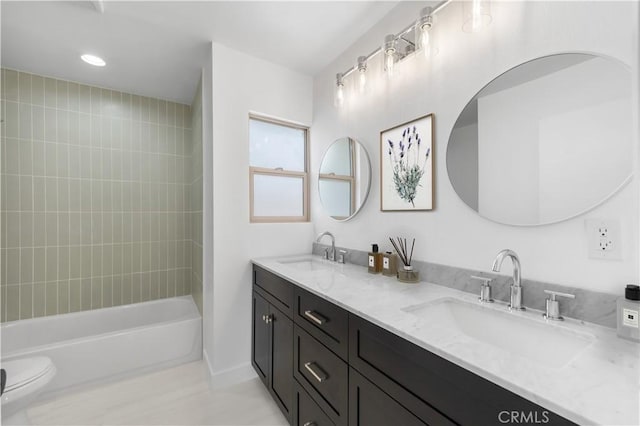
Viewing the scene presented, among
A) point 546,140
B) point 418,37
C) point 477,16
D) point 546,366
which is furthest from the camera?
point 418,37

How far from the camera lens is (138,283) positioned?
9.17ft

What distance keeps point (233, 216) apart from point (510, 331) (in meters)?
1.82

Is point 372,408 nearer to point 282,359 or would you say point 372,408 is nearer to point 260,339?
point 282,359

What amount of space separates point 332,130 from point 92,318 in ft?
9.60

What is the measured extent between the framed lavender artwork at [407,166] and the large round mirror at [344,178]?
0.17 m

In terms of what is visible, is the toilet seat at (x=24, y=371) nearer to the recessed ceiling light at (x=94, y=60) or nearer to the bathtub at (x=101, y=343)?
the bathtub at (x=101, y=343)

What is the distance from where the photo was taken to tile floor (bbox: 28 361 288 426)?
64.7 inches

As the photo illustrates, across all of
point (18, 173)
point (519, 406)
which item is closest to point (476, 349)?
point (519, 406)

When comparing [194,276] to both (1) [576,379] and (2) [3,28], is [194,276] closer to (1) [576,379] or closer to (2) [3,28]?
(2) [3,28]

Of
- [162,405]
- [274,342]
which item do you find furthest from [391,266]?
[162,405]

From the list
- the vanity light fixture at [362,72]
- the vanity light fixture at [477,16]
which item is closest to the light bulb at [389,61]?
the vanity light fixture at [362,72]

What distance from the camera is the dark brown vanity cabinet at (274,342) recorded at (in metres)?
1.53

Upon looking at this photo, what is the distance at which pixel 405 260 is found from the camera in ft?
4.86

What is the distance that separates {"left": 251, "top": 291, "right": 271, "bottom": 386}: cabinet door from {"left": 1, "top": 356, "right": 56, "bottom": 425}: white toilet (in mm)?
1198
